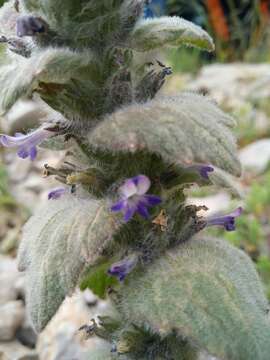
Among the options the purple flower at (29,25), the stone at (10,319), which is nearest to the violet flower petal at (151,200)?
the purple flower at (29,25)

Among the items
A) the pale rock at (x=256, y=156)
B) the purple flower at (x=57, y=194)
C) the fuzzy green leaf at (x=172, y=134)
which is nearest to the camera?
the fuzzy green leaf at (x=172, y=134)

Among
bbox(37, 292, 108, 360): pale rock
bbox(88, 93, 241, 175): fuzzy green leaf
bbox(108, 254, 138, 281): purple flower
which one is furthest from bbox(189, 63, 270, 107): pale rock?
bbox(88, 93, 241, 175): fuzzy green leaf

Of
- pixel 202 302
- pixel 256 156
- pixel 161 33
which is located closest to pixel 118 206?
pixel 202 302

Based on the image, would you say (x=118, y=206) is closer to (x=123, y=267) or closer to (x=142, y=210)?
(x=142, y=210)

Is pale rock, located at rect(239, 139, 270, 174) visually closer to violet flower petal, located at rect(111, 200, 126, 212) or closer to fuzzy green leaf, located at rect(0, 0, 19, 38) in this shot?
fuzzy green leaf, located at rect(0, 0, 19, 38)

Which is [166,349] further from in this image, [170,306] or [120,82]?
[120,82]

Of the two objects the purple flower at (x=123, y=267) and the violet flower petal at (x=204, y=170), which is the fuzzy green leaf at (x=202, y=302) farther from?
the violet flower petal at (x=204, y=170)

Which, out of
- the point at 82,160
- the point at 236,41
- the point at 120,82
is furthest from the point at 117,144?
the point at 236,41
